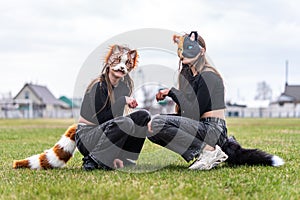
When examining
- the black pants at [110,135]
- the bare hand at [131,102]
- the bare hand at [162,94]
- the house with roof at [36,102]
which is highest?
the bare hand at [162,94]

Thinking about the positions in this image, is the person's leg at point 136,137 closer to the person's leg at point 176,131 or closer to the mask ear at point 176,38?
the person's leg at point 176,131

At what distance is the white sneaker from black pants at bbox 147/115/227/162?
0.31 ft

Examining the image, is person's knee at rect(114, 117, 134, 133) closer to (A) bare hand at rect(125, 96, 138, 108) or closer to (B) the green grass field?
(A) bare hand at rect(125, 96, 138, 108)

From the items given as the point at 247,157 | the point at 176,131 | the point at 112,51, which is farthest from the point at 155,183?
the point at 112,51

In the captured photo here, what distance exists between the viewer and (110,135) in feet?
15.5

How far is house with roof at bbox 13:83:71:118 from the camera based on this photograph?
6831 centimetres

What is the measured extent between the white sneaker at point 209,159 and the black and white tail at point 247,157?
0.74 ft

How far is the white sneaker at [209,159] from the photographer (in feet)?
15.3

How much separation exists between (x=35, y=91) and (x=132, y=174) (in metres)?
70.2

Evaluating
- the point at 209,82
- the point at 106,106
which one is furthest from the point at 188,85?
the point at 106,106

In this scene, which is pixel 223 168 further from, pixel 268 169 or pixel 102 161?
pixel 102 161

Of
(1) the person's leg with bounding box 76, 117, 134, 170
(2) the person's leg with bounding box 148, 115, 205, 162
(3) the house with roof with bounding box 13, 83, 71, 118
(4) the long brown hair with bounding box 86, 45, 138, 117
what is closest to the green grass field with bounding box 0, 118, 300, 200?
(1) the person's leg with bounding box 76, 117, 134, 170

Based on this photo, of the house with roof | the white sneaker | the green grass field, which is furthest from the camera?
the house with roof

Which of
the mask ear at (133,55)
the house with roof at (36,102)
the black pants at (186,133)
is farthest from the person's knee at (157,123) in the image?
the house with roof at (36,102)
